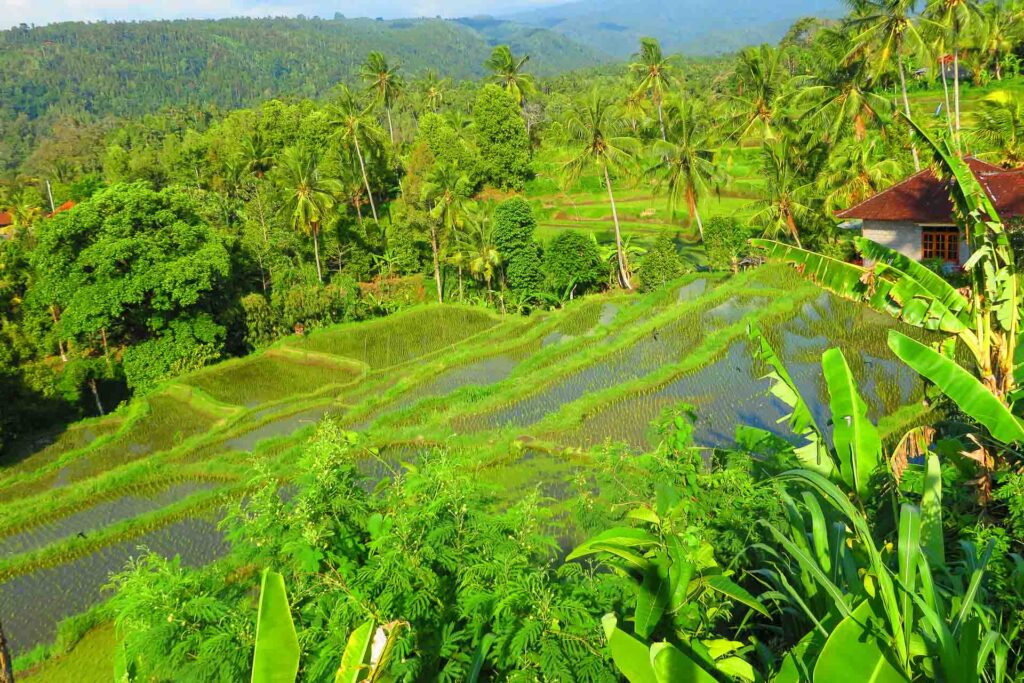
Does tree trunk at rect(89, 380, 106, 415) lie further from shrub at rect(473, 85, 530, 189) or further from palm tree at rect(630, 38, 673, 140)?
palm tree at rect(630, 38, 673, 140)

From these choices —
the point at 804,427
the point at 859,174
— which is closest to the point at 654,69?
the point at 859,174

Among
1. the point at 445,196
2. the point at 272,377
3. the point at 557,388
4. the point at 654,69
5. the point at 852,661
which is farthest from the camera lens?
the point at 654,69

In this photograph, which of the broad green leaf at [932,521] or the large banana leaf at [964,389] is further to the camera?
the large banana leaf at [964,389]

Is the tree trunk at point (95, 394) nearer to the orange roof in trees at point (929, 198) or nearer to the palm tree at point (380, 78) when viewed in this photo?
the orange roof in trees at point (929, 198)

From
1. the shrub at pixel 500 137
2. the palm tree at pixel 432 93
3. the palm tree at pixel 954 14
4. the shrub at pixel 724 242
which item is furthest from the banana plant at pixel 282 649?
the palm tree at pixel 432 93

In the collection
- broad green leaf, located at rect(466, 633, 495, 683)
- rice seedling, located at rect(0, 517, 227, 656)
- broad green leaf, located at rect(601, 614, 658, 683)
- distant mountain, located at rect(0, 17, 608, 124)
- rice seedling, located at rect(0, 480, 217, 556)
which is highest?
distant mountain, located at rect(0, 17, 608, 124)

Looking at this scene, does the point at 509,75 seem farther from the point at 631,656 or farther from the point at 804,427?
the point at 631,656

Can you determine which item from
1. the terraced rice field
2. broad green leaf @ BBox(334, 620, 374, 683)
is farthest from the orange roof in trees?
broad green leaf @ BBox(334, 620, 374, 683)
